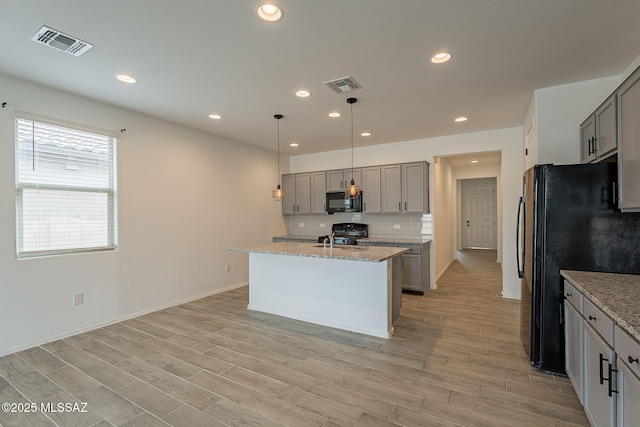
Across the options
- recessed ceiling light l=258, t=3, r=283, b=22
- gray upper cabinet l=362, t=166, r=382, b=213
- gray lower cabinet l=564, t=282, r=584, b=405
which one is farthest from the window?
gray lower cabinet l=564, t=282, r=584, b=405

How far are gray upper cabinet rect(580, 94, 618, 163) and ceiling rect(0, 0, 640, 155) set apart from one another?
1.62 ft

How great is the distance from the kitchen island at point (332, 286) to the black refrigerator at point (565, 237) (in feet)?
4.38

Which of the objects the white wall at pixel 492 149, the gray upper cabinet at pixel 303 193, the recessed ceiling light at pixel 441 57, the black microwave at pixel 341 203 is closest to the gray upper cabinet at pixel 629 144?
the recessed ceiling light at pixel 441 57

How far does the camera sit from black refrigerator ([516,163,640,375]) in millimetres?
2260

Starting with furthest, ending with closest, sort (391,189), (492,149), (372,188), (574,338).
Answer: (372,188) < (391,189) < (492,149) < (574,338)

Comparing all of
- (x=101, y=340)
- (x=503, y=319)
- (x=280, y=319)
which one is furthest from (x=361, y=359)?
(x=101, y=340)

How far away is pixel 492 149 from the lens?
4871 mm

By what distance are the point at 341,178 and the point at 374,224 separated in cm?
113

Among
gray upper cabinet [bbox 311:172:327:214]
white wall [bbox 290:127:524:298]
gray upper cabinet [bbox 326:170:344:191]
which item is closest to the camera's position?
white wall [bbox 290:127:524:298]

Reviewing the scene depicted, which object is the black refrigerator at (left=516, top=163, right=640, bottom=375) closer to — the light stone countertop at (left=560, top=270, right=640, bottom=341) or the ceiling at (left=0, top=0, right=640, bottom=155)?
the light stone countertop at (left=560, top=270, right=640, bottom=341)

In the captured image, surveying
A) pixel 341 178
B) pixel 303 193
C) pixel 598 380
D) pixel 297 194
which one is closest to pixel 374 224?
pixel 341 178

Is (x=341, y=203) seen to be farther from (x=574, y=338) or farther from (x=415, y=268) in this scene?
(x=574, y=338)

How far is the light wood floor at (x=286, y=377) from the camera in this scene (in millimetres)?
2033

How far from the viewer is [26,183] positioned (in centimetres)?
309
